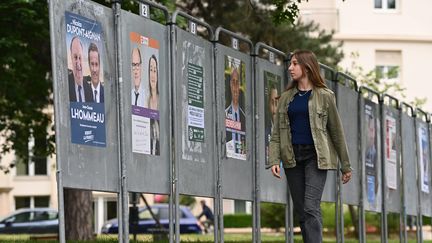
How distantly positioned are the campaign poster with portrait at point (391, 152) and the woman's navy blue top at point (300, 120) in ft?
22.5

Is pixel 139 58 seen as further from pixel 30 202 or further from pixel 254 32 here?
pixel 30 202

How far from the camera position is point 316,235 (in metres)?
10.6

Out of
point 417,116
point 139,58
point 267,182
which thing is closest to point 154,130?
point 139,58

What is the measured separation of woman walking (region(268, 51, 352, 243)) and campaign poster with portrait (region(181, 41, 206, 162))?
0.94m

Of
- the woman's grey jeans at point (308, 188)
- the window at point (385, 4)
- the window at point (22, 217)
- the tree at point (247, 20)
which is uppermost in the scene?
the window at point (385, 4)

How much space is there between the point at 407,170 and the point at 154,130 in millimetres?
8534

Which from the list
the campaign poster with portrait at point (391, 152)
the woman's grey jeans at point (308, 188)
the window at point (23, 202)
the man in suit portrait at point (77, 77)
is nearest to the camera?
the man in suit portrait at point (77, 77)

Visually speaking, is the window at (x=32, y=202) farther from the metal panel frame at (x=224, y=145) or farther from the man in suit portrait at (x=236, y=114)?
the man in suit portrait at (x=236, y=114)

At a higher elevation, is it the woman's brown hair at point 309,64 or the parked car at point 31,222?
the woman's brown hair at point 309,64

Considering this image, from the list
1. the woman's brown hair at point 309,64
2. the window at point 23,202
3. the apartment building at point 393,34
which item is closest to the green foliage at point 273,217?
the apartment building at point 393,34

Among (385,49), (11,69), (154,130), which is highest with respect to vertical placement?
(385,49)

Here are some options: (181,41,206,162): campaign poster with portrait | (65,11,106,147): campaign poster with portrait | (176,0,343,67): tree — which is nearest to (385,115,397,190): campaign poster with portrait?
(181,41,206,162): campaign poster with portrait

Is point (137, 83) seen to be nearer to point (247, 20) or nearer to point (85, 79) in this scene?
point (85, 79)

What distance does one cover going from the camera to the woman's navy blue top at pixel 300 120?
10.7 meters
